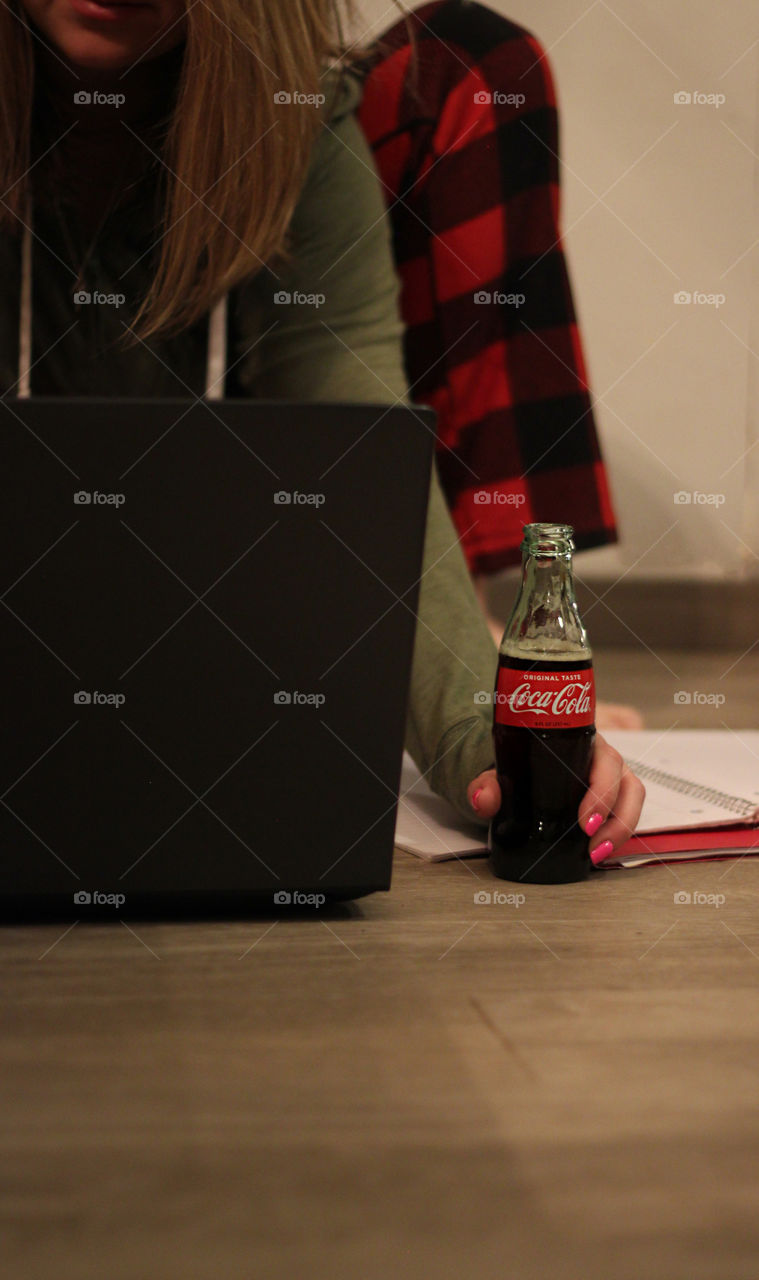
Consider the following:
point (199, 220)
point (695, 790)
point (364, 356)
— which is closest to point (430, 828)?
point (695, 790)

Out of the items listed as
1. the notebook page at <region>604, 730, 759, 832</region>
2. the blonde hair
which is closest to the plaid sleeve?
the blonde hair

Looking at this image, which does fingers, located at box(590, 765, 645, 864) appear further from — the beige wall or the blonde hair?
the beige wall

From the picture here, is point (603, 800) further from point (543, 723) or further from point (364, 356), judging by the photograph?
point (364, 356)

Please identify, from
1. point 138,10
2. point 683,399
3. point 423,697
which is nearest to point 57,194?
point 138,10

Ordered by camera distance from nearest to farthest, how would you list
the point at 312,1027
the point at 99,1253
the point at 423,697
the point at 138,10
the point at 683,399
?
1. the point at 99,1253
2. the point at 312,1027
3. the point at 423,697
4. the point at 138,10
5. the point at 683,399

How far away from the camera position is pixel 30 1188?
452mm

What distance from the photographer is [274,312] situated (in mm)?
1232

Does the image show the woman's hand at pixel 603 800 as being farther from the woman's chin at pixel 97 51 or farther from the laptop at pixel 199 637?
the woman's chin at pixel 97 51

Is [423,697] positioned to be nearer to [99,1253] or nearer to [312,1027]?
[312,1027]

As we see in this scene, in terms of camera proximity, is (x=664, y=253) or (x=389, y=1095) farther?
(x=664, y=253)

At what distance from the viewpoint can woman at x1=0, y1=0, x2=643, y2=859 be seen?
1087 millimetres

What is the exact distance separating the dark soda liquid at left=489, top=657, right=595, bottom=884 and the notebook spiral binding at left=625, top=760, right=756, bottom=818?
0.45 ft

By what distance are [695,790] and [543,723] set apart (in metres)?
0.26

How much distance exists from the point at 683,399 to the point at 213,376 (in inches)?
84.5
